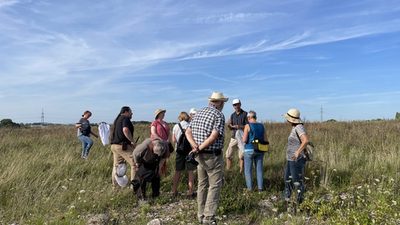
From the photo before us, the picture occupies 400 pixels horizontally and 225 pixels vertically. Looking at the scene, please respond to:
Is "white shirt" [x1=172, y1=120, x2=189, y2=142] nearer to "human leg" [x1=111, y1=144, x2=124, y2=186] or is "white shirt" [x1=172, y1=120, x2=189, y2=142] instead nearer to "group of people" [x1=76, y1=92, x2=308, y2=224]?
"group of people" [x1=76, y1=92, x2=308, y2=224]

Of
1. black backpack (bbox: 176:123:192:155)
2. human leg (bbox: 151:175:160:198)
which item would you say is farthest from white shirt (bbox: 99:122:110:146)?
Result: black backpack (bbox: 176:123:192:155)

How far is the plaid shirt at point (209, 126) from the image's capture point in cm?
572

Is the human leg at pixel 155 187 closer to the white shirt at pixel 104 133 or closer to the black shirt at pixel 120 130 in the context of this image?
the black shirt at pixel 120 130

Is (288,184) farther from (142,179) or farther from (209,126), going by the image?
(142,179)

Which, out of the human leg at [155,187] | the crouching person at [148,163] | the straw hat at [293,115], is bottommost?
the human leg at [155,187]

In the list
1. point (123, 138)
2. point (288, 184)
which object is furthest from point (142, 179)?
point (288, 184)

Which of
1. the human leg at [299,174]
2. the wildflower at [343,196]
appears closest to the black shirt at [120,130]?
the human leg at [299,174]

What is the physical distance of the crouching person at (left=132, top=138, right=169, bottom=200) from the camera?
7.12 metres

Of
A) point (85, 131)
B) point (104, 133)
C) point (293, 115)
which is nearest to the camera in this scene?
point (293, 115)

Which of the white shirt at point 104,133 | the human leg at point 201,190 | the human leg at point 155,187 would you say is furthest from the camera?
the white shirt at point 104,133

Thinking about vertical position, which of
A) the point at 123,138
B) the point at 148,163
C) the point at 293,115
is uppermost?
the point at 293,115

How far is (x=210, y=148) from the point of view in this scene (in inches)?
225

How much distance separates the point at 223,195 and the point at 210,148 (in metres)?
1.54

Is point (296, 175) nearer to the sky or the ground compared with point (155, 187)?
nearer to the sky
